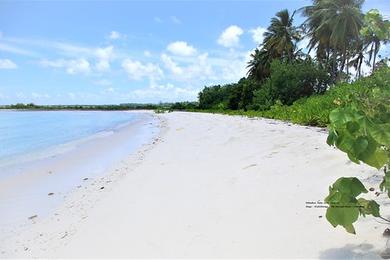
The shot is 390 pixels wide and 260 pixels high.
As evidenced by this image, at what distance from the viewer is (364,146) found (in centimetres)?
210

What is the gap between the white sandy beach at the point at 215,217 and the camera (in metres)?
3.42

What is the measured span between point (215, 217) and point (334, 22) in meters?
31.7

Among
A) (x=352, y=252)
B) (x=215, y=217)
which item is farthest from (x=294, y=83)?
(x=352, y=252)

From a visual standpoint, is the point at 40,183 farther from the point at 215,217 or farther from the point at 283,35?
the point at 283,35

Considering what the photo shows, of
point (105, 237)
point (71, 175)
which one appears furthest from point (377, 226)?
point (71, 175)

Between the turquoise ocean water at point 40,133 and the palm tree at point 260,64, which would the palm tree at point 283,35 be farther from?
the turquoise ocean water at point 40,133

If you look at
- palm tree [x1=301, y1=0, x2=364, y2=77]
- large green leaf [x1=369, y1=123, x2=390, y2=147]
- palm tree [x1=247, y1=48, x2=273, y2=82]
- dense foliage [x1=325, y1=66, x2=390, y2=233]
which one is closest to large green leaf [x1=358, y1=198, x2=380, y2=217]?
dense foliage [x1=325, y1=66, x2=390, y2=233]

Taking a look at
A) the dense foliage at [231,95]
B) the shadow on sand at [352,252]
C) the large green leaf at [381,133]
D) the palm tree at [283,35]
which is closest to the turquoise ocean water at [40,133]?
the dense foliage at [231,95]

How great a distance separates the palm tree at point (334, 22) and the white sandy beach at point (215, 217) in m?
27.7

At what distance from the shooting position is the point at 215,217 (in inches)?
170

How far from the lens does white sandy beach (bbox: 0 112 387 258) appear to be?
3.42 meters

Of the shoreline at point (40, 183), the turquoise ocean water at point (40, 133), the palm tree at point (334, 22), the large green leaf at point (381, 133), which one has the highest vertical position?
the palm tree at point (334, 22)

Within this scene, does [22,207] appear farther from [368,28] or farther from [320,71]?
[320,71]

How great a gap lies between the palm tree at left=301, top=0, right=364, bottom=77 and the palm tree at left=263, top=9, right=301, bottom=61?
4.93m
